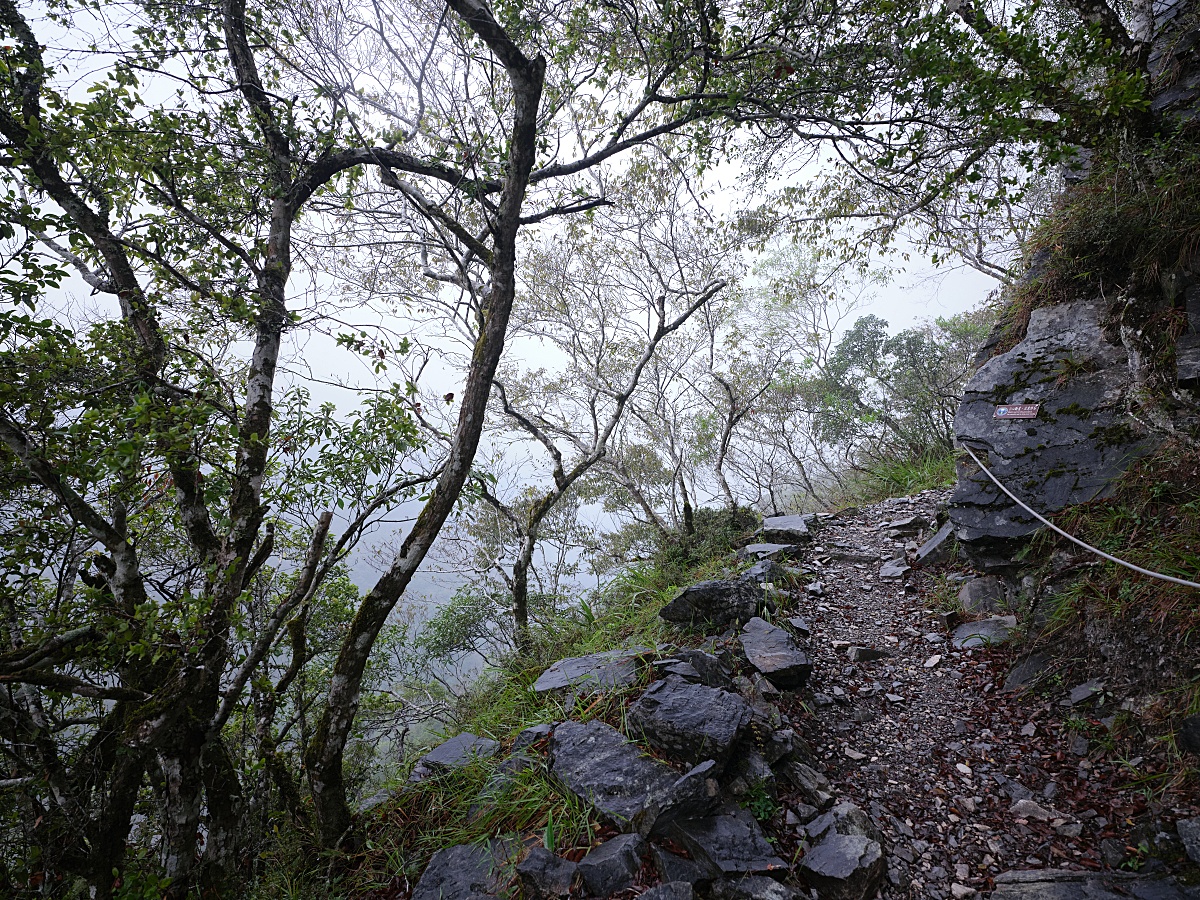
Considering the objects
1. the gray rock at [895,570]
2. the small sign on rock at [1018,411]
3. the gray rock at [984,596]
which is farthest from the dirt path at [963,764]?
the small sign on rock at [1018,411]

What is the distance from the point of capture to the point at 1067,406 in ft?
14.4

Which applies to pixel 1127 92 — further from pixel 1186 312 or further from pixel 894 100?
pixel 1186 312

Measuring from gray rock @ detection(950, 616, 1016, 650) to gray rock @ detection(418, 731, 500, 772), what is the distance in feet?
13.0

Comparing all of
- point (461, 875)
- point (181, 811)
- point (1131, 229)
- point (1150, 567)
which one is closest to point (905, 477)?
point (1131, 229)

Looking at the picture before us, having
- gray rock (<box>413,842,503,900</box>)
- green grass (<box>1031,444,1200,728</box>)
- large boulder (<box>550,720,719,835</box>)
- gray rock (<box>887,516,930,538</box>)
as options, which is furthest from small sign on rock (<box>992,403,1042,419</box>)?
gray rock (<box>413,842,503,900</box>)

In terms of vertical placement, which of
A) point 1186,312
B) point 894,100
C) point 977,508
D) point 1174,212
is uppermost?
point 894,100

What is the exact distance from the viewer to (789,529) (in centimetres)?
703

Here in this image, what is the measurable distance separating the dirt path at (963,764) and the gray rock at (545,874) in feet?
5.37

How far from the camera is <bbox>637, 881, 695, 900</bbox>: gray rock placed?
2.29 m

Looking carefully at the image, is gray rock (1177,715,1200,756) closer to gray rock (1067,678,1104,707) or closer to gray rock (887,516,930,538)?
gray rock (1067,678,1104,707)

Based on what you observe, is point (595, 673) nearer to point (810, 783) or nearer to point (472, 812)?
point (472, 812)

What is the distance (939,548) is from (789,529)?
1.93 meters

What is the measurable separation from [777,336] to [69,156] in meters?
14.7

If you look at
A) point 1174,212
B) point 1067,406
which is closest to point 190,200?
point 1067,406
